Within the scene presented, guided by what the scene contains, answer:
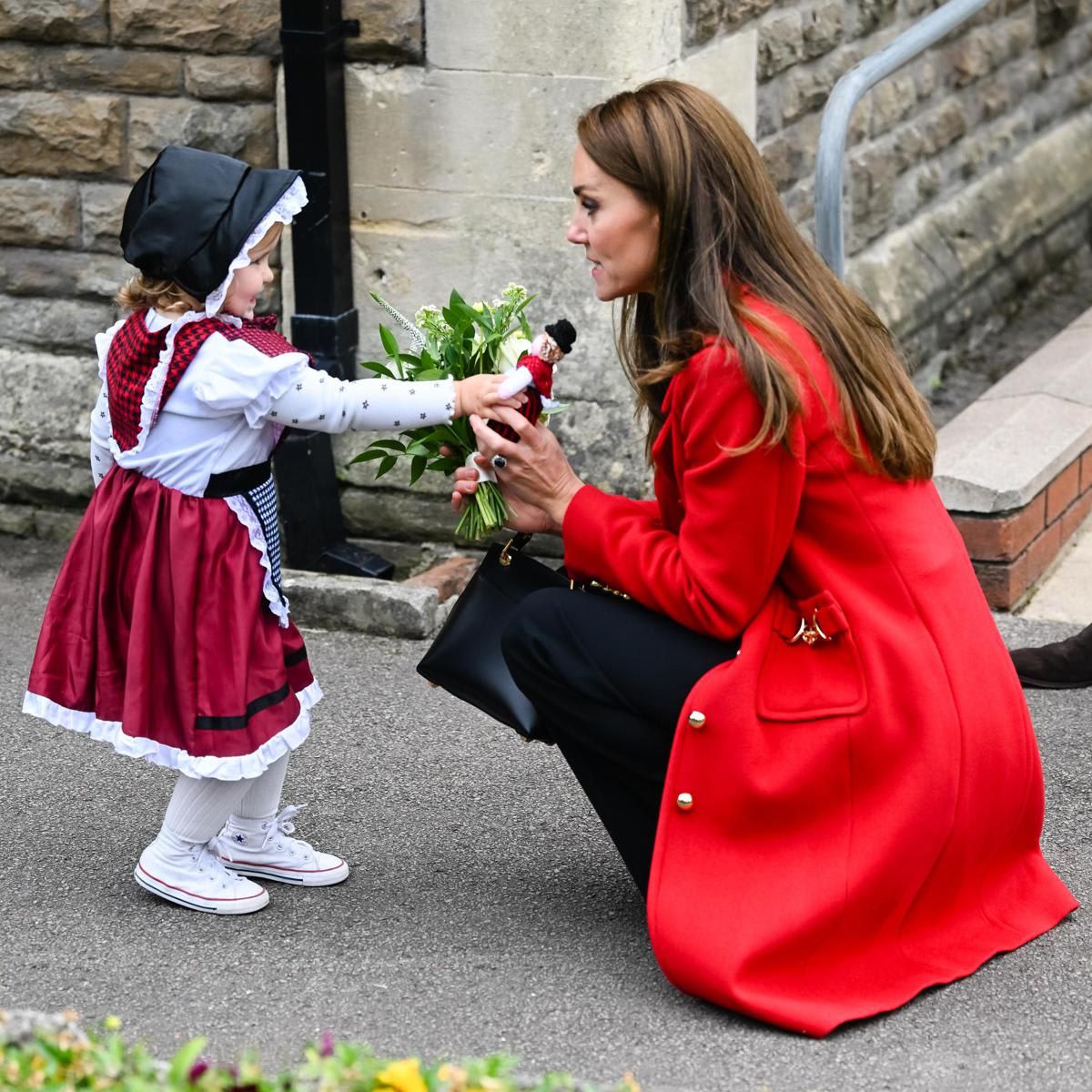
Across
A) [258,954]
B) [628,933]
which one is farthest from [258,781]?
[628,933]

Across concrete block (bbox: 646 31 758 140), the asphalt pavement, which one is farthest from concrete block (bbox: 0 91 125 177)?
the asphalt pavement

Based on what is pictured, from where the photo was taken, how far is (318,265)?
4922mm

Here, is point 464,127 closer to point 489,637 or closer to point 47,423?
point 47,423

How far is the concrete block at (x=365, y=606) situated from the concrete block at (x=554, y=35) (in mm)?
1344

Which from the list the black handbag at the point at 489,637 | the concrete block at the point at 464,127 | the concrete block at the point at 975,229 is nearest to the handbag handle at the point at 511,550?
the black handbag at the point at 489,637

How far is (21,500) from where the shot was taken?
5.54 m

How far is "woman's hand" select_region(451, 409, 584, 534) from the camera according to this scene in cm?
324

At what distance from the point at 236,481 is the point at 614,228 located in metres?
0.80

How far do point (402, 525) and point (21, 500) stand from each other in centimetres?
119

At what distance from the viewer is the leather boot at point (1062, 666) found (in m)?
4.41

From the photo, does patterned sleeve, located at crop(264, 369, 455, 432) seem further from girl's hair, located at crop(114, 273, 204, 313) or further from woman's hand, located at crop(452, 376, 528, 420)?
girl's hair, located at crop(114, 273, 204, 313)

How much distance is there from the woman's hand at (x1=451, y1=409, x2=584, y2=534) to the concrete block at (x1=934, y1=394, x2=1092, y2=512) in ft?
→ 6.12

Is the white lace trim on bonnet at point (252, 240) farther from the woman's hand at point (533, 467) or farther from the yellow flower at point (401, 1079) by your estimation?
the yellow flower at point (401, 1079)

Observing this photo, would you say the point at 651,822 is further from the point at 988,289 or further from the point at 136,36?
the point at 988,289
